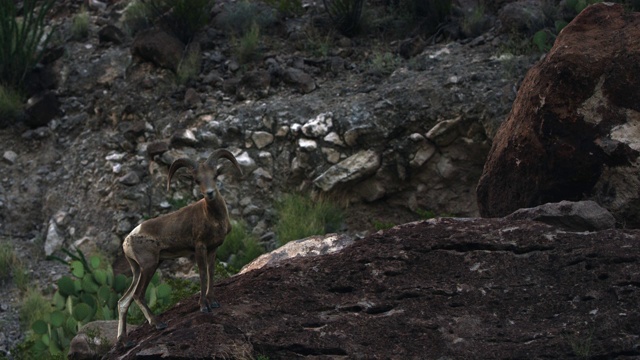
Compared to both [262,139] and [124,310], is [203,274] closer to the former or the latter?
[124,310]

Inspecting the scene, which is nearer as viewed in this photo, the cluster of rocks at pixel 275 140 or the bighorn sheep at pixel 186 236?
the bighorn sheep at pixel 186 236

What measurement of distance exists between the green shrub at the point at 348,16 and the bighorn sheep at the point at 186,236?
8.94 metres

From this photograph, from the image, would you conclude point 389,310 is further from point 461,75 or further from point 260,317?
point 461,75

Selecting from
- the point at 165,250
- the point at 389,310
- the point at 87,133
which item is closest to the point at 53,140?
the point at 87,133

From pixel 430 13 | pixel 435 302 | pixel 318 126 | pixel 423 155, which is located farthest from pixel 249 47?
pixel 435 302

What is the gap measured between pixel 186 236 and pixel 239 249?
5.63 meters

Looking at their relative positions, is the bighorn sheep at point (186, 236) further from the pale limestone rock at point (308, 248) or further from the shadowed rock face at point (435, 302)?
the pale limestone rock at point (308, 248)

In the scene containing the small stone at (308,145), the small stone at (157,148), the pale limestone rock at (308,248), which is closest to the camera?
the pale limestone rock at (308,248)

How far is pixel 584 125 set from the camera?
31.1 ft

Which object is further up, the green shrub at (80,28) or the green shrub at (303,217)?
the green shrub at (80,28)

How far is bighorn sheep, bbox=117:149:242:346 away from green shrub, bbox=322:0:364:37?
8937mm

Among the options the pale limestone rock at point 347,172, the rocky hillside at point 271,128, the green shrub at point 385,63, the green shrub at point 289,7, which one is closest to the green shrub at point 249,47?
the rocky hillside at point 271,128

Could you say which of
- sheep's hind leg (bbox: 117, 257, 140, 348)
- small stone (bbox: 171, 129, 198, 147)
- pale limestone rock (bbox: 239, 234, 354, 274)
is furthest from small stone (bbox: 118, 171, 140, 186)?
sheep's hind leg (bbox: 117, 257, 140, 348)

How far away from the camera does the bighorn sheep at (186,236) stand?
7512mm
